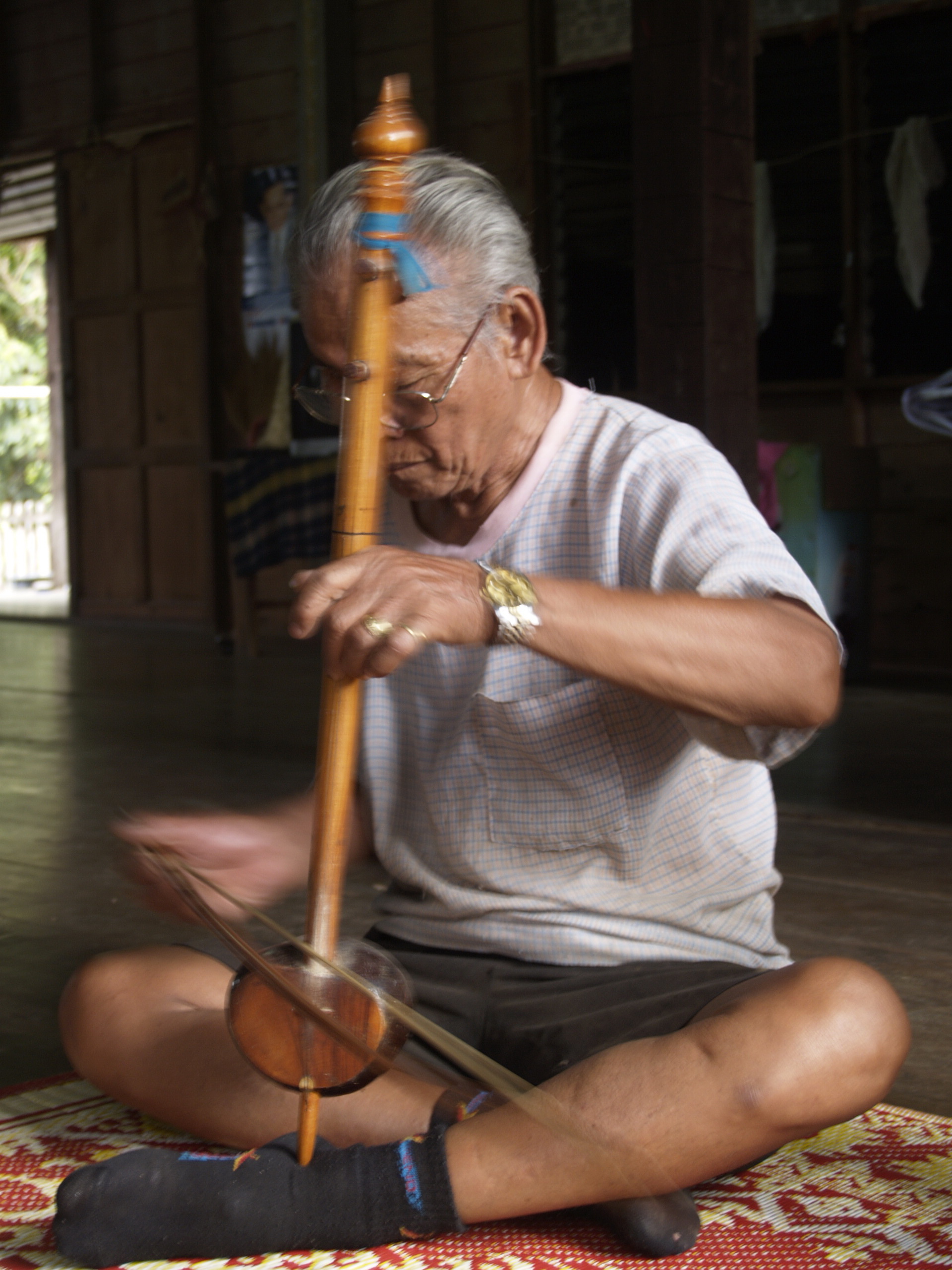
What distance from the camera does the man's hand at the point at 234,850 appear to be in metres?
1.37

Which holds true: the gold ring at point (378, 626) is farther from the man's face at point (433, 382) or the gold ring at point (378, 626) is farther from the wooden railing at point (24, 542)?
the wooden railing at point (24, 542)

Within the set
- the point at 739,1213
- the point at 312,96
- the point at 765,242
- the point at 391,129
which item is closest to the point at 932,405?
the point at 765,242

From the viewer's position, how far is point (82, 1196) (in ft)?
3.96

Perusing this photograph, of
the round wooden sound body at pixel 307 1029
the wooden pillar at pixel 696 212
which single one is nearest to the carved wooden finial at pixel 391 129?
the round wooden sound body at pixel 307 1029

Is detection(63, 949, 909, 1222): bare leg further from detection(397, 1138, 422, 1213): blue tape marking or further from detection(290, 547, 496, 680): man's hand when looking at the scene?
detection(290, 547, 496, 680): man's hand

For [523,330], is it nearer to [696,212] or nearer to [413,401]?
[413,401]

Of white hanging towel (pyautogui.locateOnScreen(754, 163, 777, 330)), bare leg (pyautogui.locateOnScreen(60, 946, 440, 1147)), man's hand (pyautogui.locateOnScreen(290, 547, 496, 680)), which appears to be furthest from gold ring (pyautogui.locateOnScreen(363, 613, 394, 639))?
white hanging towel (pyautogui.locateOnScreen(754, 163, 777, 330))

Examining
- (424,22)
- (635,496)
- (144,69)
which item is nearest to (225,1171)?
(635,496)

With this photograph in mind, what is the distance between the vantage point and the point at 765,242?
566 cm

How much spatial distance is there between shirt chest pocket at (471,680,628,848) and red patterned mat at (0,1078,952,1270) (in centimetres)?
37

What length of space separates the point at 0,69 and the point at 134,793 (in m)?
6.48

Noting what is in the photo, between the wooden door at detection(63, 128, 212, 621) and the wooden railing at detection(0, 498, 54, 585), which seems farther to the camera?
the wooden railing at detection(0, 498, 54, 585)

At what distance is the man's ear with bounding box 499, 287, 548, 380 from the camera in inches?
53.6

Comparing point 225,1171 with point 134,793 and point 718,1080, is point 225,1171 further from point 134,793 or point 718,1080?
point 134,793
